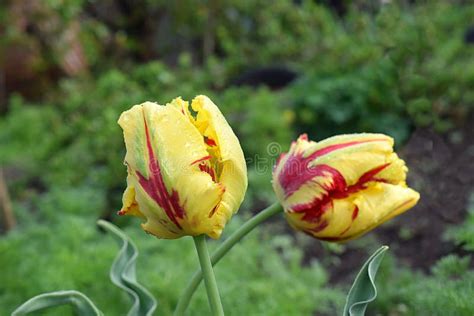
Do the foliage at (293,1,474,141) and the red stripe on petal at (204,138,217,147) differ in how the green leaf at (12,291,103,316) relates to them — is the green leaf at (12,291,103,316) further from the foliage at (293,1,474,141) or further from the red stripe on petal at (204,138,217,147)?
the foliage at (293,1,474,141)

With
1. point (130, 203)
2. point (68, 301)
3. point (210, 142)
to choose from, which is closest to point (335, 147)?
point (210, 142)

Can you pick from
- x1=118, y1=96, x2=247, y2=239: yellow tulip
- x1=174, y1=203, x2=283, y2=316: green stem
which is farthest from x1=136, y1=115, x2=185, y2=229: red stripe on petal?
x1=174, y1=203, x2=283, y2=316: green stem

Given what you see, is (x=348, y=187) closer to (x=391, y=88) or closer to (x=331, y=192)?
(x=331, y=192)

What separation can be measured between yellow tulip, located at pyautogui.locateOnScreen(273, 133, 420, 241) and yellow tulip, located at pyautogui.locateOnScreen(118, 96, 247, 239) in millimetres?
97

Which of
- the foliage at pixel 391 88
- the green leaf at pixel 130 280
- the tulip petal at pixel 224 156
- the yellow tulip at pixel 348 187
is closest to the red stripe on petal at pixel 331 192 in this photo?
the yellow tulip at pixel 348 187

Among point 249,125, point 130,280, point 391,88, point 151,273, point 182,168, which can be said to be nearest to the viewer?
point 182,168

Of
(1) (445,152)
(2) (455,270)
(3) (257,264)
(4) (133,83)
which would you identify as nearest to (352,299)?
(2) (455,270)

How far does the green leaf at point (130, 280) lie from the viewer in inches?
40.6

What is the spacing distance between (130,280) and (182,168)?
0.92ft

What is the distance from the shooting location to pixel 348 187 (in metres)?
0.94

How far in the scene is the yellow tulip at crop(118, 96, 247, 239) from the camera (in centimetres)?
85

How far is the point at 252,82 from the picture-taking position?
4.65 meters

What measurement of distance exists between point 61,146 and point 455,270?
272cm

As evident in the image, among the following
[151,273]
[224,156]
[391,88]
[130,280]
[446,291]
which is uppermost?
[224,156]
